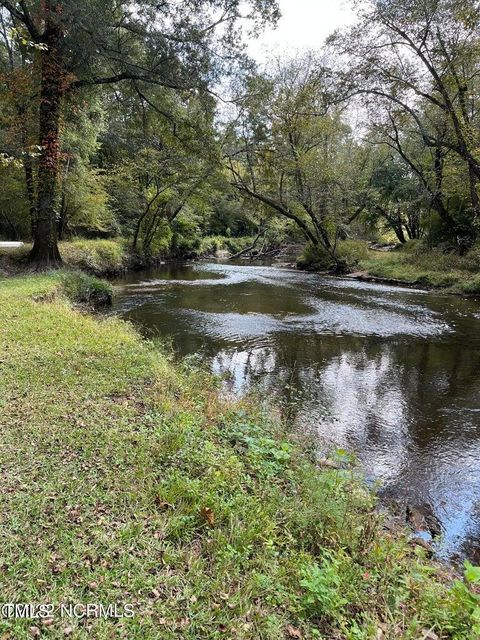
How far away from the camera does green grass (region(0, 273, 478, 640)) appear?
81.5 inches

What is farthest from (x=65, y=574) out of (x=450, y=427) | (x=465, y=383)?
(x=465, y=383)

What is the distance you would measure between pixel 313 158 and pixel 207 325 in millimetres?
15807

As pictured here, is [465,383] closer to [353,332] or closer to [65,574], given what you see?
[353,332]

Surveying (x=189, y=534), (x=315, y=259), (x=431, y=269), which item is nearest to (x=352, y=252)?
(x=315, y=259)

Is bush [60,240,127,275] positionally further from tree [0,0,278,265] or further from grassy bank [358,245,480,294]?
grassy bank [358,245,480,294]

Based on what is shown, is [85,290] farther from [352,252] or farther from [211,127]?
[352,252]

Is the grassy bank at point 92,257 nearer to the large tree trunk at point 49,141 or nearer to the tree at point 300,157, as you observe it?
the large tree trunk at point 49,141

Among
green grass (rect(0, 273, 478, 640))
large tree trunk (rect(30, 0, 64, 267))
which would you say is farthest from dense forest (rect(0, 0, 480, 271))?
green grass (rect(0, 273, 478, 640))

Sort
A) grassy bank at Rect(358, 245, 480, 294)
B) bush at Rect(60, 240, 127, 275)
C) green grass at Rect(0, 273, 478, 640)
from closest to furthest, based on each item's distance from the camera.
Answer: green grass at Rect(0, 273, 478, 640), grassy bank at Rect(358, 245, 480, 294), bush at Rect(60, 240, 127, 275)

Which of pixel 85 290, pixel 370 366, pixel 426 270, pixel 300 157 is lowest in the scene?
pixel 370 366

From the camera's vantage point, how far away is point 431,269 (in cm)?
1936

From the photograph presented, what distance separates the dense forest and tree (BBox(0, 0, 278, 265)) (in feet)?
0.14

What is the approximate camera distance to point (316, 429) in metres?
5.41

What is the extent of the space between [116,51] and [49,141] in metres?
3.38
